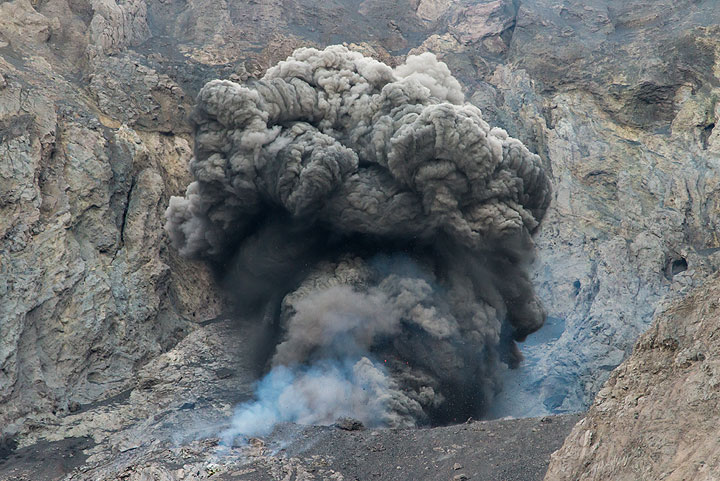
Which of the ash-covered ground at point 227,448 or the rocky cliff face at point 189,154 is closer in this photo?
the ash-covered ground at point 227,448

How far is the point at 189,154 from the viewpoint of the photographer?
30.1 meters

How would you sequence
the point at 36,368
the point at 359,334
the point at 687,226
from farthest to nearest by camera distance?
the point at 687,226
the point at 359,334
the point at 36,368

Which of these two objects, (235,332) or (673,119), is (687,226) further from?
(235,332)

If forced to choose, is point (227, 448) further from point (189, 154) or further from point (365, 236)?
point (189, 154)

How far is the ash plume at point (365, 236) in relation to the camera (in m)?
23.4

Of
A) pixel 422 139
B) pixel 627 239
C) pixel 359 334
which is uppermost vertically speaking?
pixel 422 139

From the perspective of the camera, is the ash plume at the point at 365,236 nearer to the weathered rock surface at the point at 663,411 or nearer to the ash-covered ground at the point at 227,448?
the ash-covered ground at the point at 227,448

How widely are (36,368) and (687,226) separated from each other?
2205cm

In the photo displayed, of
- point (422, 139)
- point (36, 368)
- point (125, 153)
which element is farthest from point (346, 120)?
point (36, 368)

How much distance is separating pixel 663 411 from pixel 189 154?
24734mm

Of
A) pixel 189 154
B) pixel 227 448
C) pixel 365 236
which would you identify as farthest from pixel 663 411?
pixel 189 154

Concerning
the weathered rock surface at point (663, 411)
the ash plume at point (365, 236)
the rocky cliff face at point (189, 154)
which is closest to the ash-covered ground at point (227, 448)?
the rocky cliff face at point (189, 154)

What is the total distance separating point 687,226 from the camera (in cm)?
2778

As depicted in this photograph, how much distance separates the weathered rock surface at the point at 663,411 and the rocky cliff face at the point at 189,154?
49.8 feet
